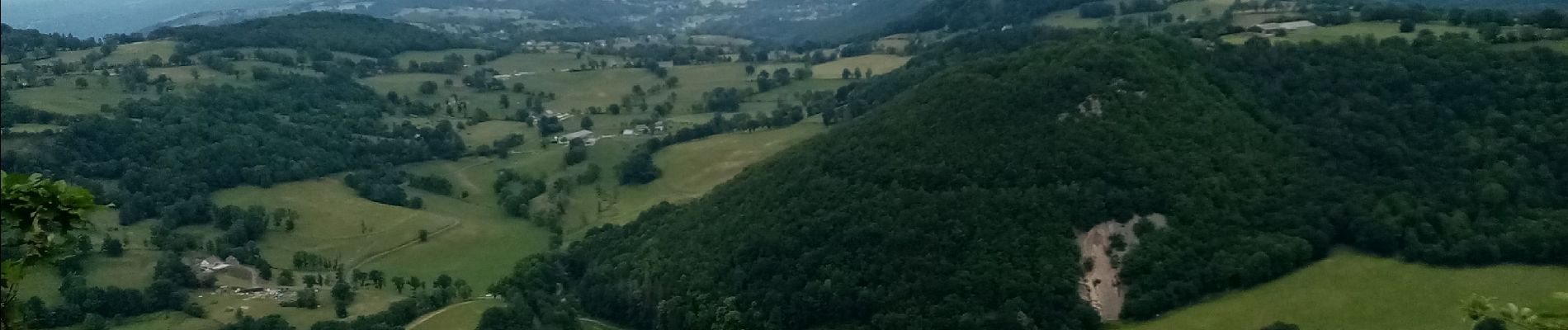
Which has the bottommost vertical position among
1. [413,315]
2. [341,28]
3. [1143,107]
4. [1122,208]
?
[413,315]

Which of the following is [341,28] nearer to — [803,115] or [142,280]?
[803,115]

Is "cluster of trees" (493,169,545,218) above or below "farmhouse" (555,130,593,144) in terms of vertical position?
below

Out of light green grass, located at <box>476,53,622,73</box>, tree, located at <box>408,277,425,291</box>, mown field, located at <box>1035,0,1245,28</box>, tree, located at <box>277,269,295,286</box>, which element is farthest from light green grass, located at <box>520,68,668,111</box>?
tree, located at <box>277,269,295,286</box>

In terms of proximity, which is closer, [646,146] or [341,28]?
[646,146]

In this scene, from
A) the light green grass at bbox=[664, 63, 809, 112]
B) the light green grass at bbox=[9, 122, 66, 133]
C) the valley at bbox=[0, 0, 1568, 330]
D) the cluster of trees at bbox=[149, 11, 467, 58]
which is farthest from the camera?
the cluster of trees at bbox=[149, 11, 467, 58]

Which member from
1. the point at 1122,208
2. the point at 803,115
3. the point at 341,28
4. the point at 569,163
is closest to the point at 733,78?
the point at 803,115

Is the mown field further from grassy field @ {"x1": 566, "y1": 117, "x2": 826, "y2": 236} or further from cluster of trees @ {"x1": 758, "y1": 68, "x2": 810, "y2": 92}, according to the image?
grassy field @ {"x1": 566, "y1": 117, "x2": 826, "y2": 236}
